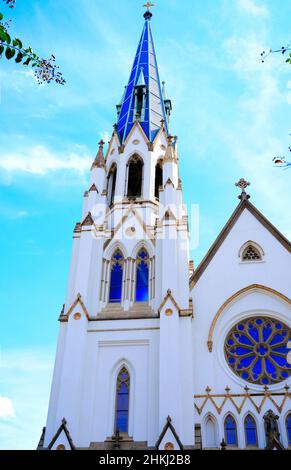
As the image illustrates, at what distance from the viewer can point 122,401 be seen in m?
17.5

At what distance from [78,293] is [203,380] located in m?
5.82

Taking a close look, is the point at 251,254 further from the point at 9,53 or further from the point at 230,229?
the point at 9,53

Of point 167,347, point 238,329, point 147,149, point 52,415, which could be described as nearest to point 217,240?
point 238,329

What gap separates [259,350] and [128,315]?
514cm

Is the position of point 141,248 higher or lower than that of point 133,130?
lower

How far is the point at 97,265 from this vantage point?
20938 mm

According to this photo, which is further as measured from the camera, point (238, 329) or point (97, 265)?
point (97, 265)

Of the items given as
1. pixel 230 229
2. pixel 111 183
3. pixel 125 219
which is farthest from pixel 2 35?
pixel 111 183

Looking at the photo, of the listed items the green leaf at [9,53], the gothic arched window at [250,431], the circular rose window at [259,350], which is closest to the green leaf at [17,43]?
the green leaf at [9,53]

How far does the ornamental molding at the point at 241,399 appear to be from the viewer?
16.8 m

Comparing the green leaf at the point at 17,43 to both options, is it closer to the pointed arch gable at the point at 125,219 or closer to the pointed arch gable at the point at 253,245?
the pointed arch gable at the point at 125,219

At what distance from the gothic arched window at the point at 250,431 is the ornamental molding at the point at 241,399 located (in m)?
0.36
